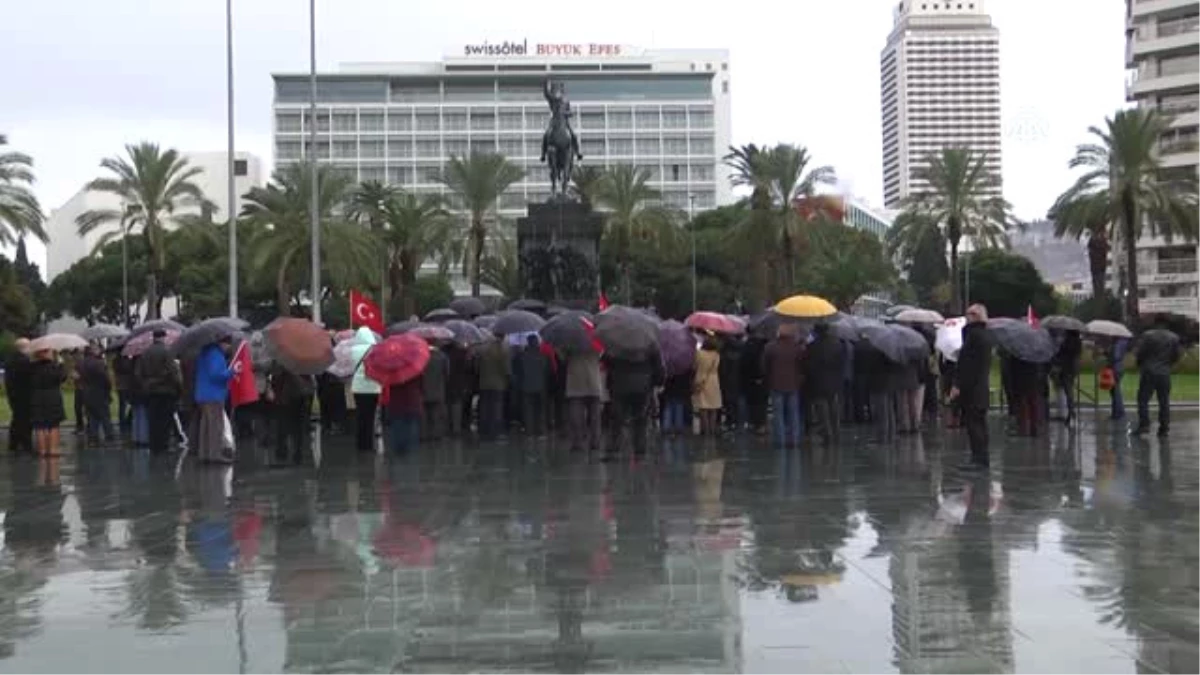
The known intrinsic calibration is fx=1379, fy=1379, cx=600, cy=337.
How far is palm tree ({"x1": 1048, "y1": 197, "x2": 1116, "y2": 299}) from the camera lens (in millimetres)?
47844

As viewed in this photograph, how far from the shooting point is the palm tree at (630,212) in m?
59.9

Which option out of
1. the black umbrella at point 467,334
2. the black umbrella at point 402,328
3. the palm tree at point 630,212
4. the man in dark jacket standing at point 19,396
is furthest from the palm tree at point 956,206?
the man in dark jacket standing at point 19,396

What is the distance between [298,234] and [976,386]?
37379mm

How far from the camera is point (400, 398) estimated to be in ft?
55.1

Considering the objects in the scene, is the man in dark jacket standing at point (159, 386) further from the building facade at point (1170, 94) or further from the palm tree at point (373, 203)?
the building facade at point (1170, 94)

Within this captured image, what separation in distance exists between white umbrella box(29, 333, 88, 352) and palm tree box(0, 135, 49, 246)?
2875cm

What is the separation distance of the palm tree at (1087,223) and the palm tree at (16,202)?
35529 millimetres

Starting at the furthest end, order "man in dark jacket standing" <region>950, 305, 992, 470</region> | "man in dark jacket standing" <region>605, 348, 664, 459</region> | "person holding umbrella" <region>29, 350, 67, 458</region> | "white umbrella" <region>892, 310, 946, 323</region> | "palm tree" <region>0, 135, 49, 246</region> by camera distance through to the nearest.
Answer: "palm tree" <region>0, 135, 49, 246</region> → "white umbrella" <region>892, 310, 946, 323</region> → "person holding umbrella" <region>29, 350, 67, 458</region> → "man in dark jacket standing" <region>605, 348, 664, 459</region> → "man in dark jacket standing" <region>950, 305, 992, 470</region>

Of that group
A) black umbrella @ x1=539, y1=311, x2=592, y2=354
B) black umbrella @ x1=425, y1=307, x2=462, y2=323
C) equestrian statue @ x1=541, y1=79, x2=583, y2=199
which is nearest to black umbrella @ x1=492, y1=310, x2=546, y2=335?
black umbrella @ x1=425, y1=307, x2=462, y2=323

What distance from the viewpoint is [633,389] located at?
52.0ft

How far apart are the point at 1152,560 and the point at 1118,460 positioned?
6.92 m

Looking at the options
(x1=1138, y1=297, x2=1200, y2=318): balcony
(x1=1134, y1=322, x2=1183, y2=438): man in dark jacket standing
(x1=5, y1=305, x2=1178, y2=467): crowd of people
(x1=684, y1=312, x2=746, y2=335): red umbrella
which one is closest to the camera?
(x1=5, y1=305, x2=1178, y2=467): crowd of people

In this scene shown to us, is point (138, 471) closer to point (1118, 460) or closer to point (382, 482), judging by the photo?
point (382, 482)

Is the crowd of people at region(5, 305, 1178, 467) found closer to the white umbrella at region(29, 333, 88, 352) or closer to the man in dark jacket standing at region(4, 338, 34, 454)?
the man in dark jacket standing at region(4, 338, 34, 454)
